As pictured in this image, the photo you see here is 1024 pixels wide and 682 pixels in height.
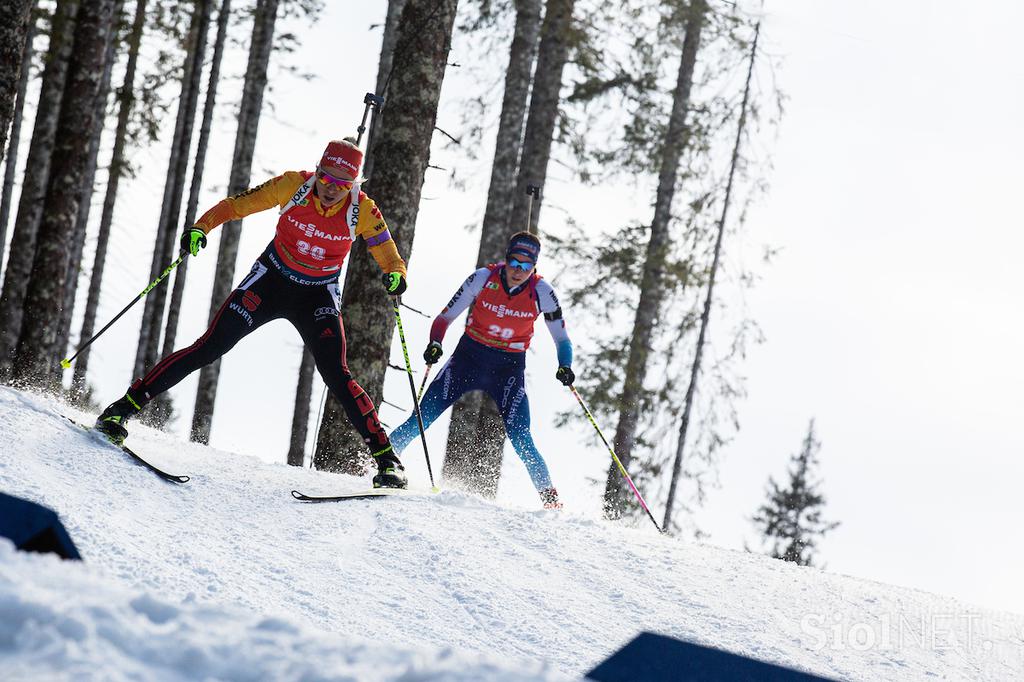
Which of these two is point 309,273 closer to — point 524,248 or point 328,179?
point 328,179

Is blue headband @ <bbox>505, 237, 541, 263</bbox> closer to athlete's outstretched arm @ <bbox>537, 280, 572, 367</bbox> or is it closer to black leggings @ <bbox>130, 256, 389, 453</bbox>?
athlete's outstretched arm @ <bbox>537, 280, 572, 367</bbox>

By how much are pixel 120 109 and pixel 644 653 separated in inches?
688

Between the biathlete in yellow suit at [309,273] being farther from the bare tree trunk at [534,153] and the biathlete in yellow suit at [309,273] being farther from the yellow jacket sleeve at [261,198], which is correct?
the bare tree trunk at [534,153]

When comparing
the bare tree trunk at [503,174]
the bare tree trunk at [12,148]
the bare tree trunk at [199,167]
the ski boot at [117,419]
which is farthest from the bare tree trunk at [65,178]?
the bare tree trunk at [12,148]

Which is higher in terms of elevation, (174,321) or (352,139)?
(352,139)

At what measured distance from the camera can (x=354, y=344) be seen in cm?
720

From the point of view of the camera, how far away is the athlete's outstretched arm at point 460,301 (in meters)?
7.21

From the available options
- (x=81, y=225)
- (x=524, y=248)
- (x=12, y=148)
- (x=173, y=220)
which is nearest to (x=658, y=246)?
(x=524, y=248)

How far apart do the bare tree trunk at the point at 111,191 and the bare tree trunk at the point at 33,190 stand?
3214 mm

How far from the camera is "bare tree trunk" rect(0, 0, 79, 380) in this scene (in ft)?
35.5

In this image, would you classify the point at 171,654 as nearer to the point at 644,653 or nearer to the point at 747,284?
the point at 644,653

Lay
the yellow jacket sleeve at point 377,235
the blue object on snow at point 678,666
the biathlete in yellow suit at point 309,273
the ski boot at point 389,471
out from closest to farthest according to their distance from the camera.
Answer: the blue object on snow at point 678,666
the biathlete in yellow suit at point 309,273
the ski boot at point 389,471
the yellow jacket sleeve at point 377,235

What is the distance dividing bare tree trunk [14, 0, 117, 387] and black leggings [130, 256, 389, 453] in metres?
4.39

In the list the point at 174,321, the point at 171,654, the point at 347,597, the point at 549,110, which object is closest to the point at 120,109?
the point at 174,321
